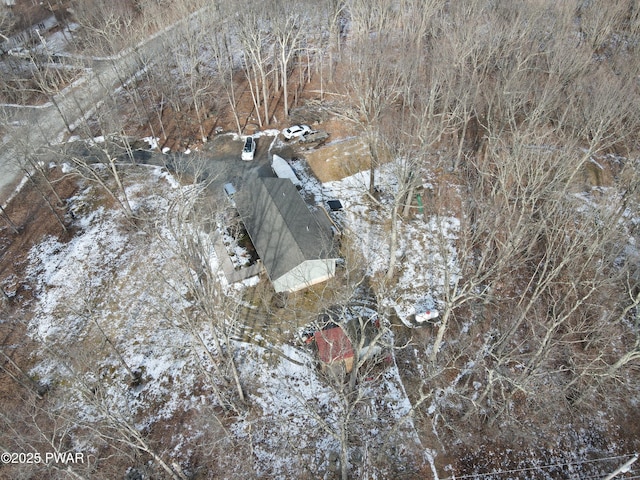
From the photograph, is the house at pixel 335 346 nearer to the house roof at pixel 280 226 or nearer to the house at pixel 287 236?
the house at pixel 287 236

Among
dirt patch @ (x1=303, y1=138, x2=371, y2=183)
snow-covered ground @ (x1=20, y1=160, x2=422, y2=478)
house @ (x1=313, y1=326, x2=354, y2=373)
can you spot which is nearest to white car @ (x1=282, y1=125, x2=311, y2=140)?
dirt patch @ (x1=303, y1=138, x2=371, y2=183)

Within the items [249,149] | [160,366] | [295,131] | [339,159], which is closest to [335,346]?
[160,366]

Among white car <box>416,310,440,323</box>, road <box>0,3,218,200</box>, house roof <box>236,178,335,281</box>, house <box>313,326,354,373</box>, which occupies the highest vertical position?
road <box>0,3,218,200</box>

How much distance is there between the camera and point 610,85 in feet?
81.0

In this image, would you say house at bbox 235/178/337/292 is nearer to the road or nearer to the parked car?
the parked car

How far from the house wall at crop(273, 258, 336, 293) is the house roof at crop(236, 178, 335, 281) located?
1.33ft

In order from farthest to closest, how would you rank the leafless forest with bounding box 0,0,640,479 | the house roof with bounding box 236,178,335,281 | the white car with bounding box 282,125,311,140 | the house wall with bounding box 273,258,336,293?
1. the white car with bounding box 282,125,311,140
2. the house roof with bounding box 236,178,335,281
3. the house wall with bounding box 273,258,336,293
4. the leafless forest with bounding box 0,0,640,479

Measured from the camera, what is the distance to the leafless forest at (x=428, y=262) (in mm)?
19812

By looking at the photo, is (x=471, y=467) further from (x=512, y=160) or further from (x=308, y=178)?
(x=308, y=178)

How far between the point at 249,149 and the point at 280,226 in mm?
13228

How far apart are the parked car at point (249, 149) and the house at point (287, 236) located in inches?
306

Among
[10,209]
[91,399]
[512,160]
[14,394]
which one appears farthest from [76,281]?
[512,160]

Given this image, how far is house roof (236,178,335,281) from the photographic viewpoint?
25.9 metres

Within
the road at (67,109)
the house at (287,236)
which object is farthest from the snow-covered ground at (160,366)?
the road at (67,109)
